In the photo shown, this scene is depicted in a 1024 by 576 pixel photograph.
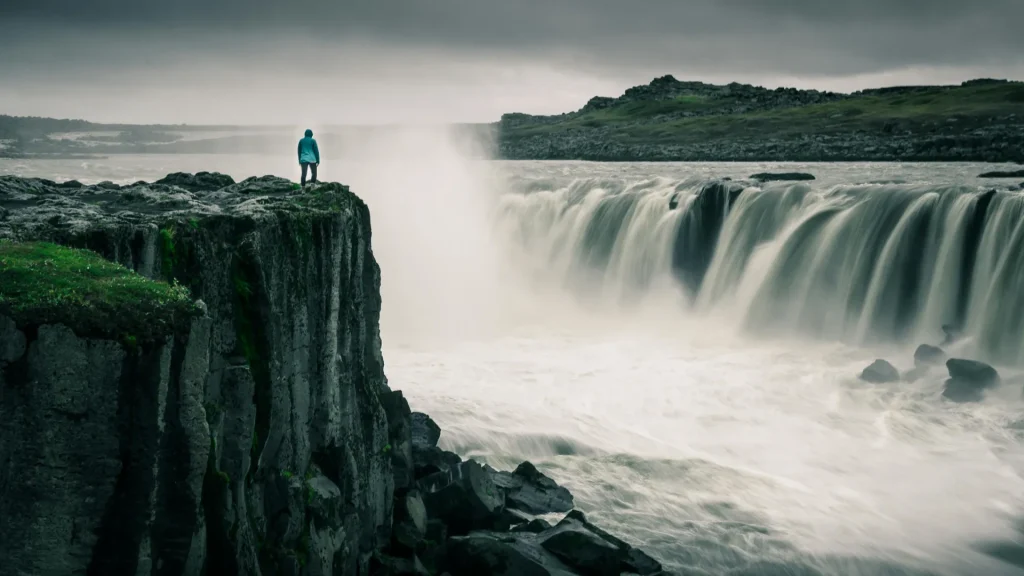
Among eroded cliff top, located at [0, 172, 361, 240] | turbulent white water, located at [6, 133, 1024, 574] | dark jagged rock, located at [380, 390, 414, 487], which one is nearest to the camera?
eroded cliff top, located at [0, 172, 361, 240]

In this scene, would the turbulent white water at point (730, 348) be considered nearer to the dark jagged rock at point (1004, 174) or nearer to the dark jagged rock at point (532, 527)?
the dark jagged rock at point (1004, 174)

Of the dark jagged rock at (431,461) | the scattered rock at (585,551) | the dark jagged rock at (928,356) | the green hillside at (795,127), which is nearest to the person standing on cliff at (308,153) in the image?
the dark jagged rock at (431,461)

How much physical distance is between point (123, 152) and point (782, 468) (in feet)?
356

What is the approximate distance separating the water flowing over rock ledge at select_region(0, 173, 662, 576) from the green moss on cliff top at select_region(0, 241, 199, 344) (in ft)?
0.08

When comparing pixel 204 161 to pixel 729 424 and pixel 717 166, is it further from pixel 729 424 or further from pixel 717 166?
pixel 729 424

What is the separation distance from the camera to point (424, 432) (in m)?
17.0

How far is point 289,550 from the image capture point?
10523 millimetres

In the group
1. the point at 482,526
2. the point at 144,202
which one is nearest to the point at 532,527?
the point at 482,526

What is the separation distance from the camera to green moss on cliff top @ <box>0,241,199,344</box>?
7.53 meters

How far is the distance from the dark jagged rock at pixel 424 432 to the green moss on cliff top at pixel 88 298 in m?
8.24

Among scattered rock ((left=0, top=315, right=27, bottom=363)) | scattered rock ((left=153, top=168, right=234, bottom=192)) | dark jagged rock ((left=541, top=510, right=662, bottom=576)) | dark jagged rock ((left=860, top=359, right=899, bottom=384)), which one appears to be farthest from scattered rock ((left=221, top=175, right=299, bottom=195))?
dark jagged rock ((left=860, top=359, right=899, bottom=384))

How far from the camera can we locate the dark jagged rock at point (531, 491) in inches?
600

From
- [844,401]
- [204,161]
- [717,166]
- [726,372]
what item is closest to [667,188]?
[726,372]

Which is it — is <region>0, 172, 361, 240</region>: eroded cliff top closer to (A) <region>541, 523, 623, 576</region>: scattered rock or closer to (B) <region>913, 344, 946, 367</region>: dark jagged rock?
(A) <region>541, 523, 623, 576</region>: scattered rock
